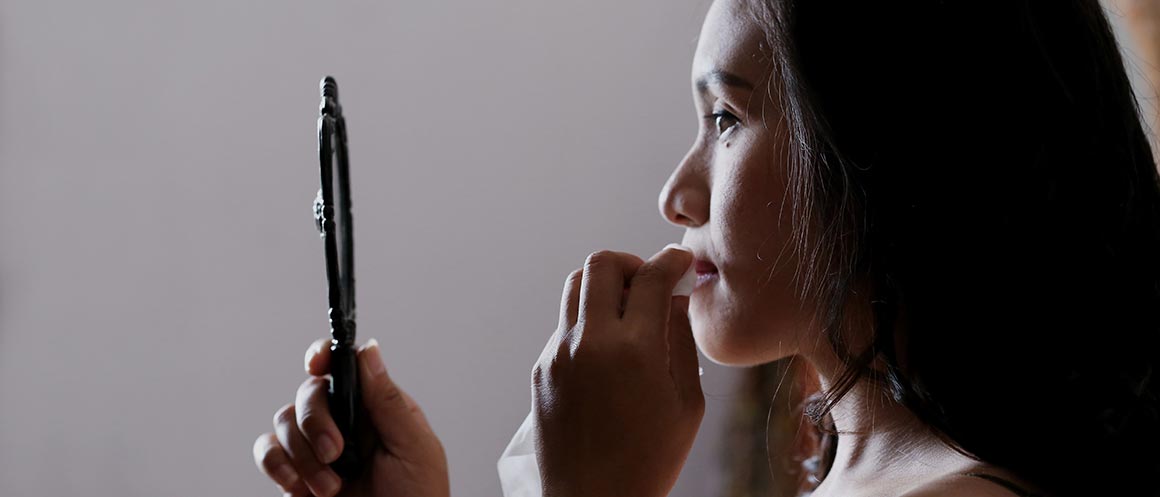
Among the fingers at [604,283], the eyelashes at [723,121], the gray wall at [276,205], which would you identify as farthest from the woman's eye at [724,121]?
the gray wall at [276,205]

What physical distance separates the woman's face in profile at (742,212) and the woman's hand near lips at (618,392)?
33 millimetres

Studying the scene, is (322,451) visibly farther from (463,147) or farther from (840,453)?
(463,147)

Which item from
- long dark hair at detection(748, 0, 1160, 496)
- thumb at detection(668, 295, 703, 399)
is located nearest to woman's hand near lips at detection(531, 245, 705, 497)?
thumb at detection(668, 295, 703, 399)

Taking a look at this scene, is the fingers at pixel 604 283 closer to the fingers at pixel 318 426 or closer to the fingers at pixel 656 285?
the fingers at pixel 656 285

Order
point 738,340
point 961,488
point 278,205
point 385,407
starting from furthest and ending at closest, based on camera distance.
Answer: point 278,205
point 385,407
point 738,340
point 961,488

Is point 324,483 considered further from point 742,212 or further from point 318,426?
point 742,212

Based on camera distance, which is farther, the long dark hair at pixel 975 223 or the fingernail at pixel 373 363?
the fingernail at pixel 373 363

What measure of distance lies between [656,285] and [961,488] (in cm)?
22

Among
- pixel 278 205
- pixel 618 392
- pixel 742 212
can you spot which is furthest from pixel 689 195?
pixel 278 205

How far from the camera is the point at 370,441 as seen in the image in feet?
2.80

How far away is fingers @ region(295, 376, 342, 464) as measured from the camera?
2.51ft

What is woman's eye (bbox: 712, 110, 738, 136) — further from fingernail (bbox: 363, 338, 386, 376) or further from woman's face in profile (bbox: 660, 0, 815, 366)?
fingernail (bbox: 363, 338, 386, 376)

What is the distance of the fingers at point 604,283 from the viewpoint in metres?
0.71

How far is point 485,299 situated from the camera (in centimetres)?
155
